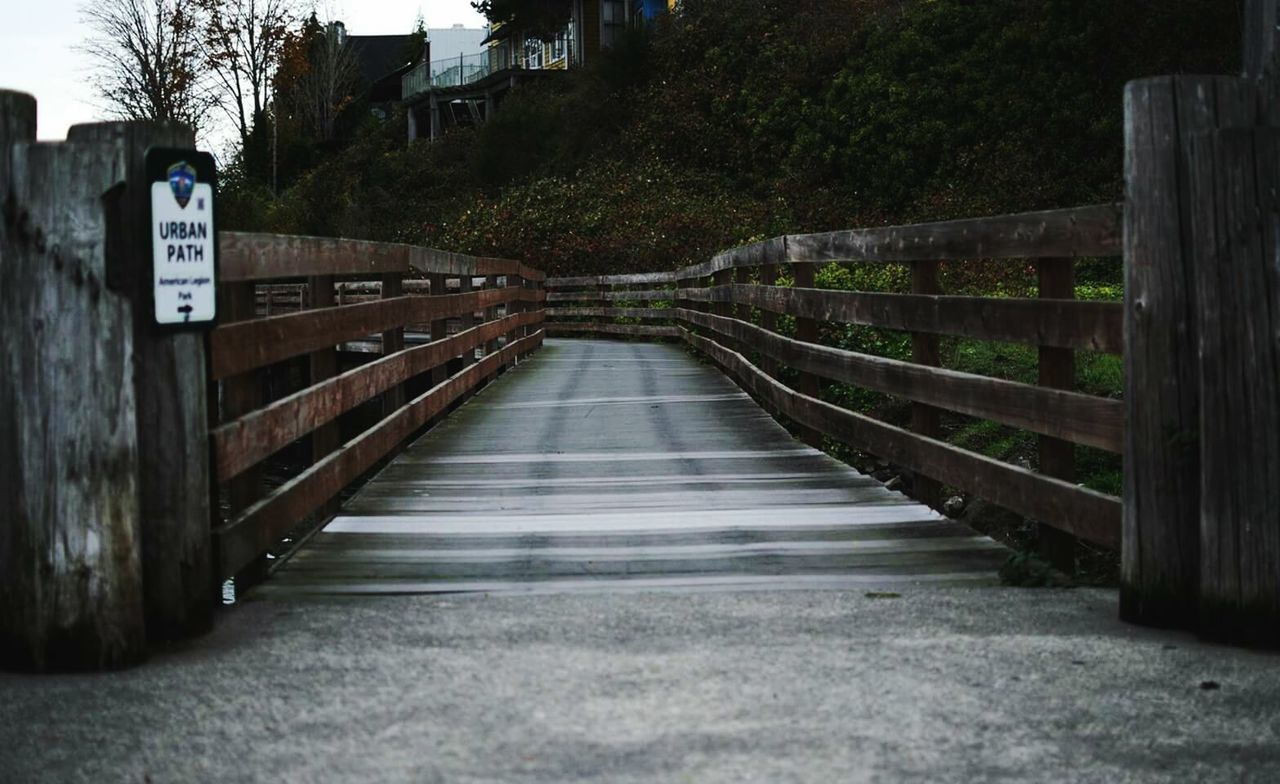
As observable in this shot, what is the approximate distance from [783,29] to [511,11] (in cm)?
1923

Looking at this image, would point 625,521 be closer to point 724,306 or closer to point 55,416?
point 55,416

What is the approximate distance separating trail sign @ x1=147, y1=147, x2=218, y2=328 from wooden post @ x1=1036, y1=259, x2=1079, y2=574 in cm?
259

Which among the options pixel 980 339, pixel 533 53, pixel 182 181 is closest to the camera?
pixel 182 181

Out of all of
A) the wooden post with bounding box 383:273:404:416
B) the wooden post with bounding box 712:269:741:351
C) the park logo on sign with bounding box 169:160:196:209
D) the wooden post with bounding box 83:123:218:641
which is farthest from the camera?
the wooden post with bounding box 712:269:741:351

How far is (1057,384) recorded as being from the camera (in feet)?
16.3

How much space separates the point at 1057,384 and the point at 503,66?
194ft

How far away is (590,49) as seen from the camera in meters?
53.5

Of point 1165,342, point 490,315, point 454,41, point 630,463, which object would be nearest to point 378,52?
point 454,41

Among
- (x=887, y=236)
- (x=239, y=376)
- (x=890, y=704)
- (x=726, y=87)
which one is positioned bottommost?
(x=890, y=704)

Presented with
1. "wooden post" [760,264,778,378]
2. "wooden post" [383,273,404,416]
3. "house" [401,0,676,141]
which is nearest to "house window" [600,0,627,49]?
"house" [401,0,676,141]

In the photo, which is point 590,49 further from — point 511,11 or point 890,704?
point 890,704

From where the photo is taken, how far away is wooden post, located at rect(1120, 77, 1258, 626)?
3941 mm

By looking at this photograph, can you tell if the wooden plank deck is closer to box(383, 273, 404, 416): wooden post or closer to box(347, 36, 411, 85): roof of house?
box(383, 273, 404, 416): wooden post

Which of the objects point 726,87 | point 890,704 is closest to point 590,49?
point 726,87
